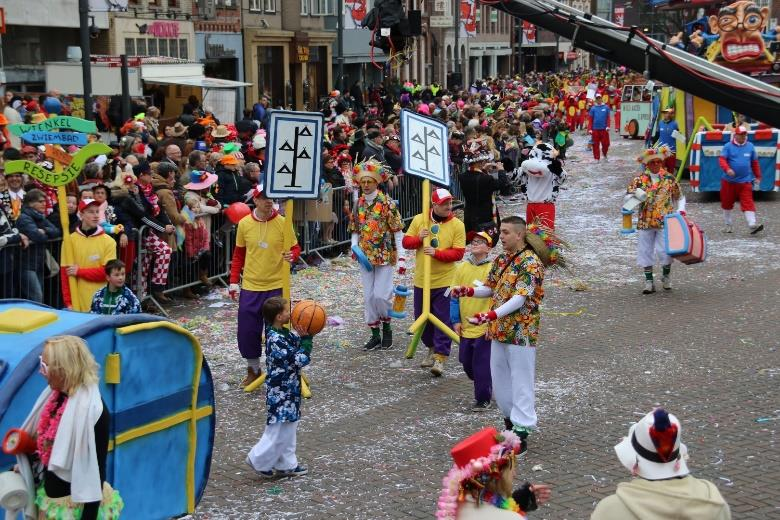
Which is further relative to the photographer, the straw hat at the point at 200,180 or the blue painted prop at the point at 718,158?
the blue painted prop at the point at 718,158

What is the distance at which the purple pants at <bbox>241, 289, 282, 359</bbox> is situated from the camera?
9.62 m

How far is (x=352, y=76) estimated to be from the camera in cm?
4972

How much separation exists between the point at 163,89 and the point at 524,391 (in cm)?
2017

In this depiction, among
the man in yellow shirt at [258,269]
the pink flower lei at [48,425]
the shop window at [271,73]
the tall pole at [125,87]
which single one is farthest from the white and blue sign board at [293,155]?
the shop window at [271,73]

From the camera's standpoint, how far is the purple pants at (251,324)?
379 inches

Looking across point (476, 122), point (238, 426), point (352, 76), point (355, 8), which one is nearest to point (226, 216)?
point (238, 426)

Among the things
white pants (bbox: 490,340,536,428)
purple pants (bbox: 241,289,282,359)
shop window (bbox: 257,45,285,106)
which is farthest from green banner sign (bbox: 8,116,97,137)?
shop window (bbox: 257,45,285,106)

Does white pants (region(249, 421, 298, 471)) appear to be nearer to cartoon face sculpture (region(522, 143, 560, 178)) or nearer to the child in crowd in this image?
the child in crowd

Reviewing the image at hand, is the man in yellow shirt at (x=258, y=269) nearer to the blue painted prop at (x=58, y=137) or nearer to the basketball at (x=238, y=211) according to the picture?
the blue painted prop at (x=58, y=137)

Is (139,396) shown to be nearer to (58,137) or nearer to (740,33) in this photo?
(58,137)

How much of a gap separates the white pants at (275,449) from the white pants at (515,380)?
61.4 inches

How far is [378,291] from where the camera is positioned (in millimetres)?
10883

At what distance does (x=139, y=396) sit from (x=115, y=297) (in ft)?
8.16

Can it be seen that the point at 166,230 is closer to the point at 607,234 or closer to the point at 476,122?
the point at 607,234
